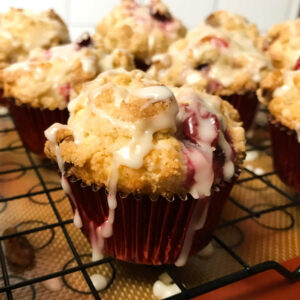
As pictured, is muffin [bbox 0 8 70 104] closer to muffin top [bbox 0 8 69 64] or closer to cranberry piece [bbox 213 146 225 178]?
muffin top [bbox 0 8 69 64]

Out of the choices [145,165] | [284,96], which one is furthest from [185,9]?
[145,165]

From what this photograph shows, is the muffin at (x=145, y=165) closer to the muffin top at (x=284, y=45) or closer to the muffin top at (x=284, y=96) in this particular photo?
the muffin top at (x=284, y=96)

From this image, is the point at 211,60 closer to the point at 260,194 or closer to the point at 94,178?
the point at 260,194

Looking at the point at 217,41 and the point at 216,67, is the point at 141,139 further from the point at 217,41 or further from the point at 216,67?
the point at 217,41

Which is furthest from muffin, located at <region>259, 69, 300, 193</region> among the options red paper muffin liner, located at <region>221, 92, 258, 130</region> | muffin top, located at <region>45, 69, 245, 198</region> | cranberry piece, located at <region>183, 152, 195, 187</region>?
cranberry piece, located at <region>183, 152, 195, 187</region>

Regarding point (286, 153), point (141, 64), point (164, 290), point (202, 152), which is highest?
point (202, 152)

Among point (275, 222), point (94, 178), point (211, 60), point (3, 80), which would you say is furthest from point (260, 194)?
point (3, 80)
